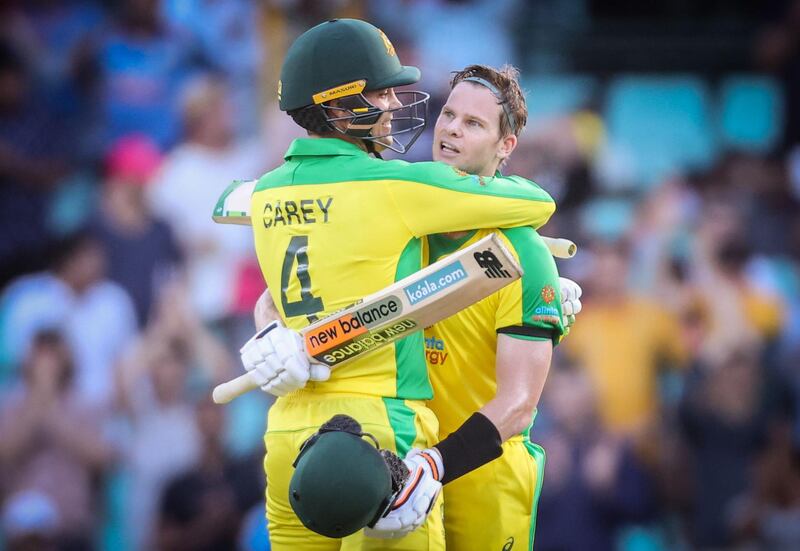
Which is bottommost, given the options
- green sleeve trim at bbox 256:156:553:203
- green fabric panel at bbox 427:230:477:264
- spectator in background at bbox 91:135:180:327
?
spectator in background at bbox 91:135:180:327

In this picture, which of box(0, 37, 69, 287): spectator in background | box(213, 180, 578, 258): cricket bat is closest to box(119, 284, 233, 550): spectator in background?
box(0, 37, 69, 287): spectator in background

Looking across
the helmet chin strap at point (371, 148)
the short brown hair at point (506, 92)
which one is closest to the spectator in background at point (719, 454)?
the short brown hair at point (506, 92)

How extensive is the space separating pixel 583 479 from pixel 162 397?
9.79 ft

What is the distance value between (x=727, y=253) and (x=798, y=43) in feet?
6.75

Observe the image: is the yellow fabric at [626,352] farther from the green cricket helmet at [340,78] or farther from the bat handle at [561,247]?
the green cricket helmet at [340,78]

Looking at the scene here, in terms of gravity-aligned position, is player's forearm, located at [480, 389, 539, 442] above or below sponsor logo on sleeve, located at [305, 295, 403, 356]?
below

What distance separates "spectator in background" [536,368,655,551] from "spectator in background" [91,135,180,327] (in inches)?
114

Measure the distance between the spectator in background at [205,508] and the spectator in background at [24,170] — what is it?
1883 mm

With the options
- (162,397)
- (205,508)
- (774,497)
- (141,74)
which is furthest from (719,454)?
(141,74)

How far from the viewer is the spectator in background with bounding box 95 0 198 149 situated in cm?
945

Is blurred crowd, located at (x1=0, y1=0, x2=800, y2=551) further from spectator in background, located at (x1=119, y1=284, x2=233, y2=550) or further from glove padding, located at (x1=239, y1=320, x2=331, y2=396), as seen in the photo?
glove padding, located at (x1=239, y1=320, x2=331, y2=396)

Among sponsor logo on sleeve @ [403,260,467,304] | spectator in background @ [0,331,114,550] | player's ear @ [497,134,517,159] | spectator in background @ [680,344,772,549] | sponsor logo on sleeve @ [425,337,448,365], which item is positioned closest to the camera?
sponsor logo on sleeve @ [403,260,467,304]

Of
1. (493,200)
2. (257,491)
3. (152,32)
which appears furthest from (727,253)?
(493,200)

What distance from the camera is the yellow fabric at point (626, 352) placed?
31.2 feet
